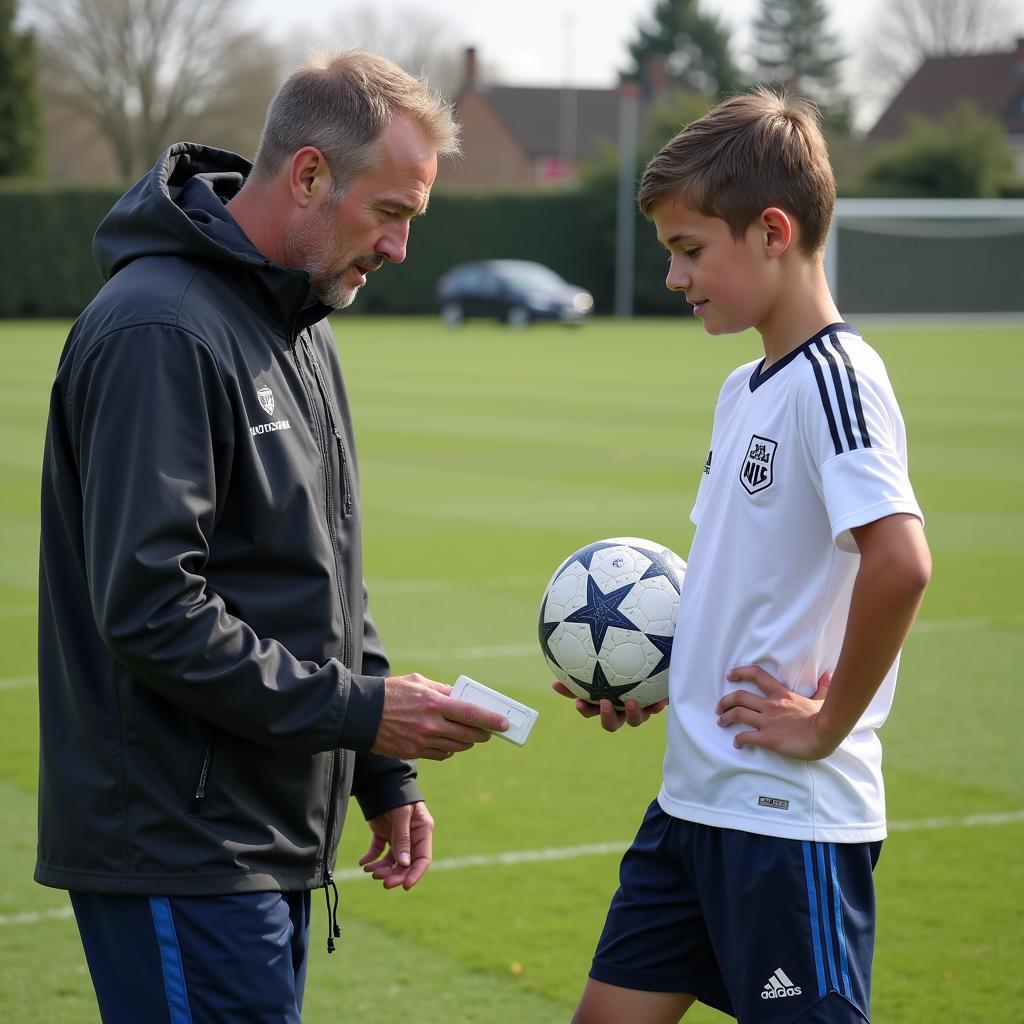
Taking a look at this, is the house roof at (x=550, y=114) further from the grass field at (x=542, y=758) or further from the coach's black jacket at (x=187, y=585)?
the coach's black jacket at (x=187, y=585)

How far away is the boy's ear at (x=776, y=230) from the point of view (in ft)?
10.1

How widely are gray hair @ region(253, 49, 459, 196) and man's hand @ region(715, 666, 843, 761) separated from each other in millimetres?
1266

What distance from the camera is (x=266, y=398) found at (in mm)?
2994

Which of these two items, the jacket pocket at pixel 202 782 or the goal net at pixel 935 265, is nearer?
the jacket pocket at pixel 202 782

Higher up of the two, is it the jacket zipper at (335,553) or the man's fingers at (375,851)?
the jacket zipper at (335,553)

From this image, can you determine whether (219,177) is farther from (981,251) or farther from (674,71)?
(674,71)

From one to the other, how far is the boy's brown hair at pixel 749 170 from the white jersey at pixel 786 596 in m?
0.26

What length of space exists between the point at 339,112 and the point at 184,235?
1.29 feet

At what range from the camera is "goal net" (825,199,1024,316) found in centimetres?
4603

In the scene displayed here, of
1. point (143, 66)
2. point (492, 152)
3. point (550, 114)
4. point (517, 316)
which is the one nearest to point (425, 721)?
point (517, 316)

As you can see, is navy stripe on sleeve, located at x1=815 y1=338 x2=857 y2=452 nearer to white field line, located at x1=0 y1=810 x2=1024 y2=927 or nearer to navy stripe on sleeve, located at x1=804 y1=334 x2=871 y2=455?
navy stripe on sleeve, located at x1=804 y1=334 x2=871 y2=455

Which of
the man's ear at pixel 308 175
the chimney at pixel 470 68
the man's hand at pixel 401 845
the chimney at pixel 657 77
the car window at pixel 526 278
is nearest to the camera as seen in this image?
the man's ear at pixel 308 175

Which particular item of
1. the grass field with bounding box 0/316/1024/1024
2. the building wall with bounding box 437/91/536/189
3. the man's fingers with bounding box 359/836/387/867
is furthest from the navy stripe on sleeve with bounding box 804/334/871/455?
the building wall with bounding box 437/91/536/189

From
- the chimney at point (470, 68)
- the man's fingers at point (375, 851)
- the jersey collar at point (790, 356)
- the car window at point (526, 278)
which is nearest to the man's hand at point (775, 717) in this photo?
the jersey collar at point (790, 356)
